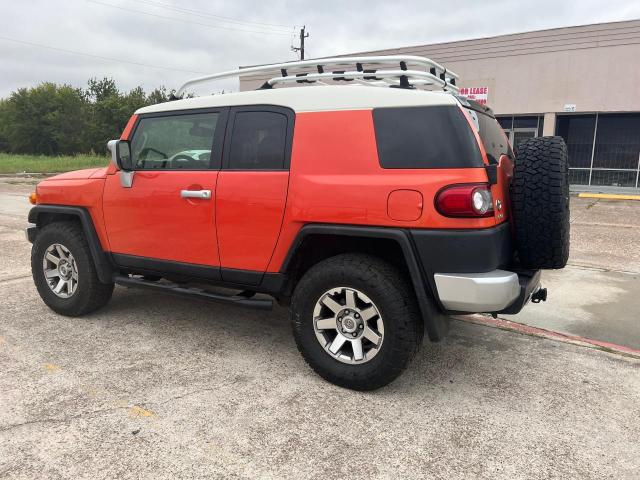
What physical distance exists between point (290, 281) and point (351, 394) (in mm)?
847

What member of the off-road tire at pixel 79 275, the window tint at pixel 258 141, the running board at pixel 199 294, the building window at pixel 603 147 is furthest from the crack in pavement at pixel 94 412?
the building window at pixel 603 147

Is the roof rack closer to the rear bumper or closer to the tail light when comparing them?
the tail light

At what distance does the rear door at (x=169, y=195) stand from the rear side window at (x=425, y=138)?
1268 mm

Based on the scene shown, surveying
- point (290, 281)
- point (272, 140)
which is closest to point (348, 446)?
point (290, 281)

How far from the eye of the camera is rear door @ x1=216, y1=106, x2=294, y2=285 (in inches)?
130

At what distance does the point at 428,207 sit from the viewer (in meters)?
2.79

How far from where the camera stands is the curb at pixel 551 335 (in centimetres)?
392

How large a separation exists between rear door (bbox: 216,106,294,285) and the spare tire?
1.45 metres

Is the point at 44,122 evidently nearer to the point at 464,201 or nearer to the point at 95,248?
the point at 95,248

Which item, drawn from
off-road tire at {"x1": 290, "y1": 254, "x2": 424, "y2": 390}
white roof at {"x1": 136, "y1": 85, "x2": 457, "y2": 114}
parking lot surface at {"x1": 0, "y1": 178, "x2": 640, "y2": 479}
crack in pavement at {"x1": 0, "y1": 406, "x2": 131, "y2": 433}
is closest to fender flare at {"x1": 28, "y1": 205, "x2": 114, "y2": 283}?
parking lot surface at {"x1": 0, "y1": 178, "x2": 640, "y2": 479}

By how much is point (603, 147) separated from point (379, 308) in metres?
18.2

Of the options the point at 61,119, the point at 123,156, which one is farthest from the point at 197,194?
the point at 61,119

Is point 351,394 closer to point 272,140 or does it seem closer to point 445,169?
point 445,169

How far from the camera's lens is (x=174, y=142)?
388 cm
